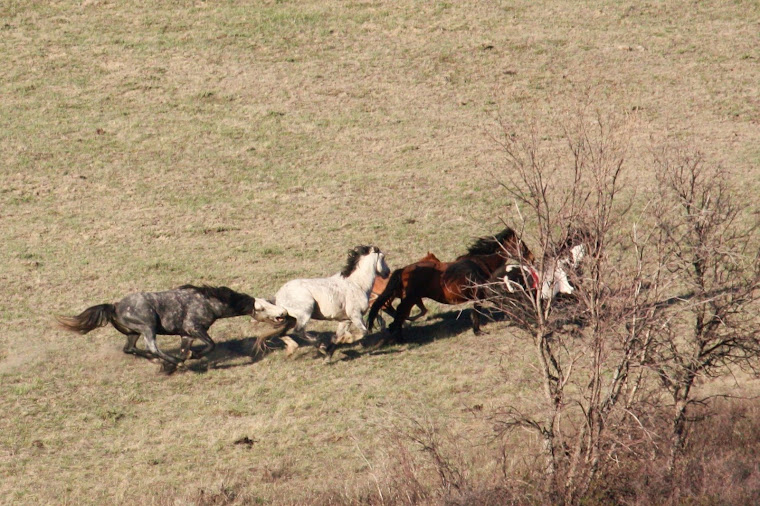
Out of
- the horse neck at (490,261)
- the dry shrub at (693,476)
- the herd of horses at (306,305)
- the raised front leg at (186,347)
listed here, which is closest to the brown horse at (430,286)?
the herd of horses at (306,305)

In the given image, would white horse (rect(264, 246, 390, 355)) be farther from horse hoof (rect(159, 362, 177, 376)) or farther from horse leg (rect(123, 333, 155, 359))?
horse leg (rect(123, 333, 155, 359))

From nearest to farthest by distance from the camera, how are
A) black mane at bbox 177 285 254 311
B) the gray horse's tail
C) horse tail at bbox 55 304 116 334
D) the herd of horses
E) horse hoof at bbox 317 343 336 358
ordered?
horse tail at bbox 55 304 116 334
the herd of horses
the gray horse's tail
horse hoof at bbox 317 343 336 358
black mane at bbox 177 285 254 311

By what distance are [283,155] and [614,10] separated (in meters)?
14.6

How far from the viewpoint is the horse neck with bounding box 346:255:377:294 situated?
16.9 metres

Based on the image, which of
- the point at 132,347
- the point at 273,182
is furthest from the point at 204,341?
the point at 273,182

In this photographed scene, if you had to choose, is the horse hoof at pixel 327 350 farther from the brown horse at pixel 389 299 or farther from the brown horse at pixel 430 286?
the brown horse at pixel 389 299

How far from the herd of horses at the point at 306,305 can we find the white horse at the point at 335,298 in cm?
2

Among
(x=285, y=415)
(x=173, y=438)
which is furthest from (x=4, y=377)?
(x=285, y=415)

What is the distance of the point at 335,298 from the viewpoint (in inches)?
651

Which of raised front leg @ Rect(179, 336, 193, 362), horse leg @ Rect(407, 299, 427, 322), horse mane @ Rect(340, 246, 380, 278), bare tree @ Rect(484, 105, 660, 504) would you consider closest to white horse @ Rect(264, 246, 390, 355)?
horse mane @ Rect(340, 246, 380, 278)

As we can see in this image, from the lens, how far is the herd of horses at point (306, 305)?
16.1m

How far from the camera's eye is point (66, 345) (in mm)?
17375

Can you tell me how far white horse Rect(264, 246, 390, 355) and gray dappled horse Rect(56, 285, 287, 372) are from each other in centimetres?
27

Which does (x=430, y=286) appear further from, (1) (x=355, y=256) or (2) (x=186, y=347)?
(2) (x=186, y=347)
